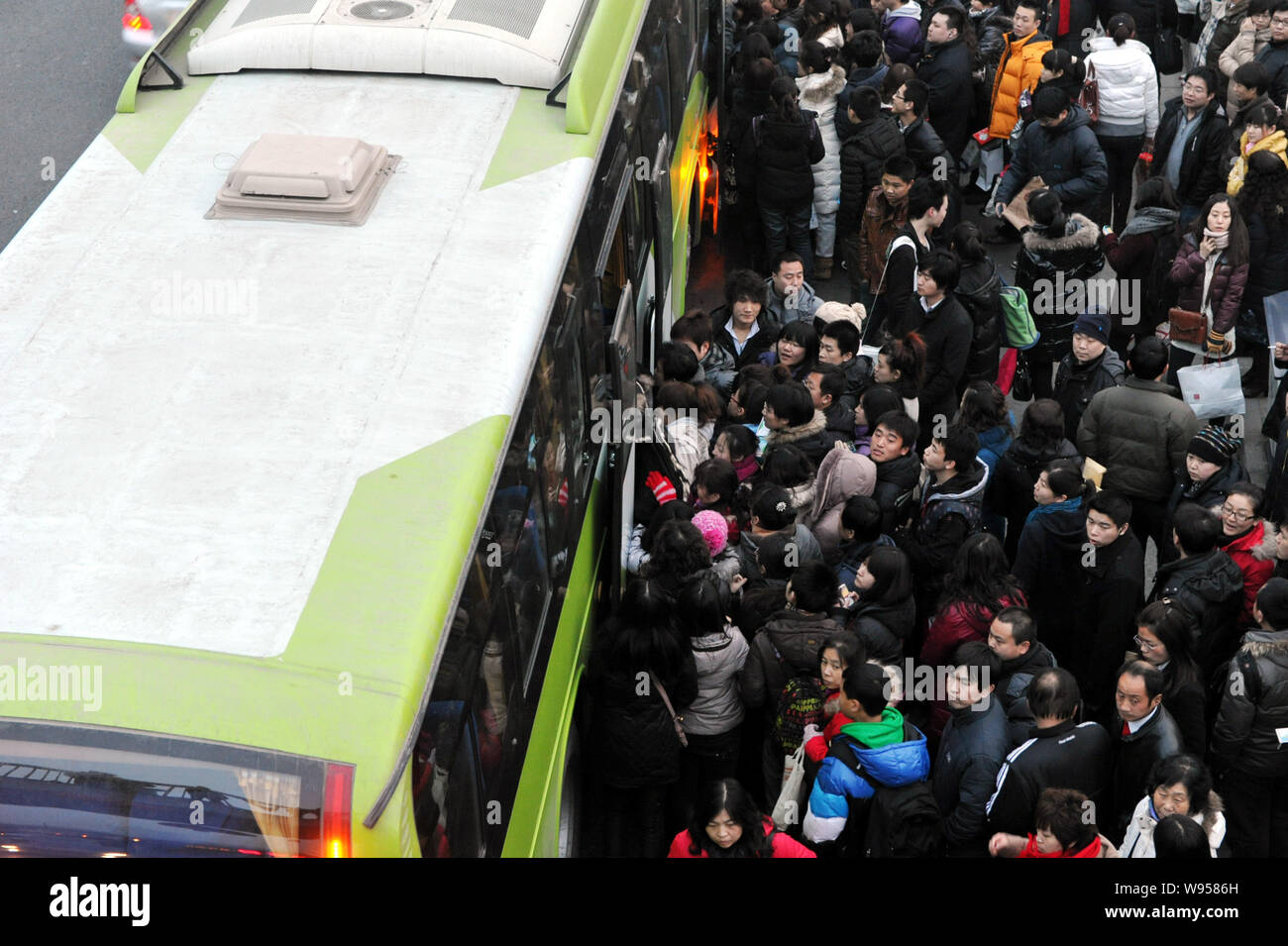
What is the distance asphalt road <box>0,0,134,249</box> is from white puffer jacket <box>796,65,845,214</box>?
5.61 metres

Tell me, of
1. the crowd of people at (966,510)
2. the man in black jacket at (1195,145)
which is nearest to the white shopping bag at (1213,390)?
the crowd of people at (966,510)

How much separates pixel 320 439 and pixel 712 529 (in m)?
2.65

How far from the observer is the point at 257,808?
3889 mm

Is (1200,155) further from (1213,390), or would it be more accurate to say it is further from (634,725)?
(634,725)

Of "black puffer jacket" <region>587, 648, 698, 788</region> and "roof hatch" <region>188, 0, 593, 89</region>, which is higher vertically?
"roof hatch" <region>188, 0, 593, 89</region>

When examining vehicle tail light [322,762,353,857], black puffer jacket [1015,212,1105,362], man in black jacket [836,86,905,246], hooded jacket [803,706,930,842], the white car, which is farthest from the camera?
the white car

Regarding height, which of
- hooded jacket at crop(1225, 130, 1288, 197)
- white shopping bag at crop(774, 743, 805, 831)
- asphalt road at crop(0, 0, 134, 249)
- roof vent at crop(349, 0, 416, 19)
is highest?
roof vent at crop(349, 0, 416, 19)

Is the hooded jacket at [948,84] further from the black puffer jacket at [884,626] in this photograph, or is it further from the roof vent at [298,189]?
the roof vent at [298,189]

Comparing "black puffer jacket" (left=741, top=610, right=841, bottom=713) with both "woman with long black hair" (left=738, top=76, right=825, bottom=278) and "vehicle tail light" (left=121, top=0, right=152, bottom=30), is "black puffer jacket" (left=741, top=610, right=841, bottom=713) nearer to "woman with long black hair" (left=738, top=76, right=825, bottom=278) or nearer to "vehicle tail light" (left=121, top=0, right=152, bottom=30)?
"woman with long black hair" (left=738, top=76, right=825, bottom=278)

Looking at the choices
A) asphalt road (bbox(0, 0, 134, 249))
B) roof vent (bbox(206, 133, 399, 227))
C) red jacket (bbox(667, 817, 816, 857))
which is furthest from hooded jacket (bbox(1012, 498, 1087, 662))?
asphalt road (bbox(0, 0, 134, 249))

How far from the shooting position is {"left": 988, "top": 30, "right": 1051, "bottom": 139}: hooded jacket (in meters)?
11.2

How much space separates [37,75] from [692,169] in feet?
20.5

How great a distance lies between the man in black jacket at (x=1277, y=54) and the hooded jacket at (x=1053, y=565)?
5.07 meters
